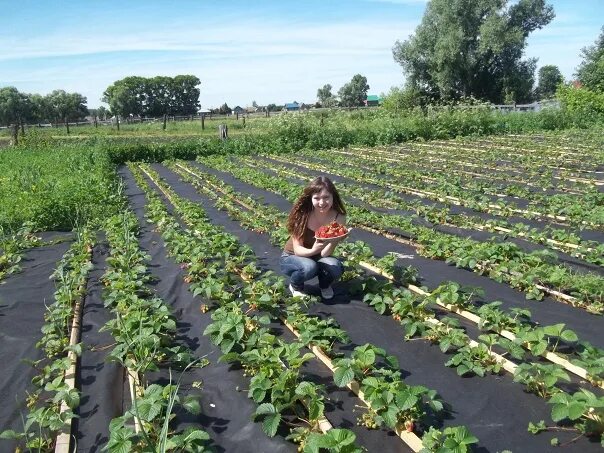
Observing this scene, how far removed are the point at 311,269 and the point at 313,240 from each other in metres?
0.37

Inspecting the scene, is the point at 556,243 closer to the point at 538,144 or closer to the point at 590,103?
the point at 538,144

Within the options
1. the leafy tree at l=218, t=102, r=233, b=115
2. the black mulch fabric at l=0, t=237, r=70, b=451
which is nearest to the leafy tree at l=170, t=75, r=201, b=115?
the leafy tree at l=218, t=102, r=233, b=115

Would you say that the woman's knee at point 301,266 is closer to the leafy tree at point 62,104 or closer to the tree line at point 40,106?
the tree line at point 40,106

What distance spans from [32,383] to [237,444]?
1.67 meters

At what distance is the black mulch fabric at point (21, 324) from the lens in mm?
3314

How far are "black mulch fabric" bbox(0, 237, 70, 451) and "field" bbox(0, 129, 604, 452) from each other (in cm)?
2

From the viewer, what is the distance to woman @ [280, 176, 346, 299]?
4.62 meters

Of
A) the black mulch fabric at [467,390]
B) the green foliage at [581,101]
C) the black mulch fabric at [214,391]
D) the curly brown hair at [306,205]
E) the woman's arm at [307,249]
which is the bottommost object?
the black mulch fabric at [214,391]

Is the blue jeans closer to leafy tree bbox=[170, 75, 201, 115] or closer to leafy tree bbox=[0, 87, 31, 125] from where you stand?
leafy tree bbox=[0, 87, 31, 125]

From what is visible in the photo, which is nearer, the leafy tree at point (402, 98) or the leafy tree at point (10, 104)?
the leafy tree at point (402, 98)

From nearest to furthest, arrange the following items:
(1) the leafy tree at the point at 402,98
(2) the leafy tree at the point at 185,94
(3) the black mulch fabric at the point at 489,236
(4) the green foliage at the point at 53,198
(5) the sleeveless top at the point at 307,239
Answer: (5) the sleeveless top at the point at 307,239 → (3) the black mulch fabric at the point at 489,236 → (4) the green foliage at the point at 53,198 → (1) the leafy tree at the point at 402,98 → (2) the leafy tree at the point at 185,94

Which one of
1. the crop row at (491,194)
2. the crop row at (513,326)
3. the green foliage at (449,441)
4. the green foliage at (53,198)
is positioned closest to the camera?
the green foliage at (449,441)

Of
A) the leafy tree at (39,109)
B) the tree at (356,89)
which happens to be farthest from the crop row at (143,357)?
the tree at (356,89)

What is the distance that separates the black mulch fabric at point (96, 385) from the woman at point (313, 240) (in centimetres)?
168
